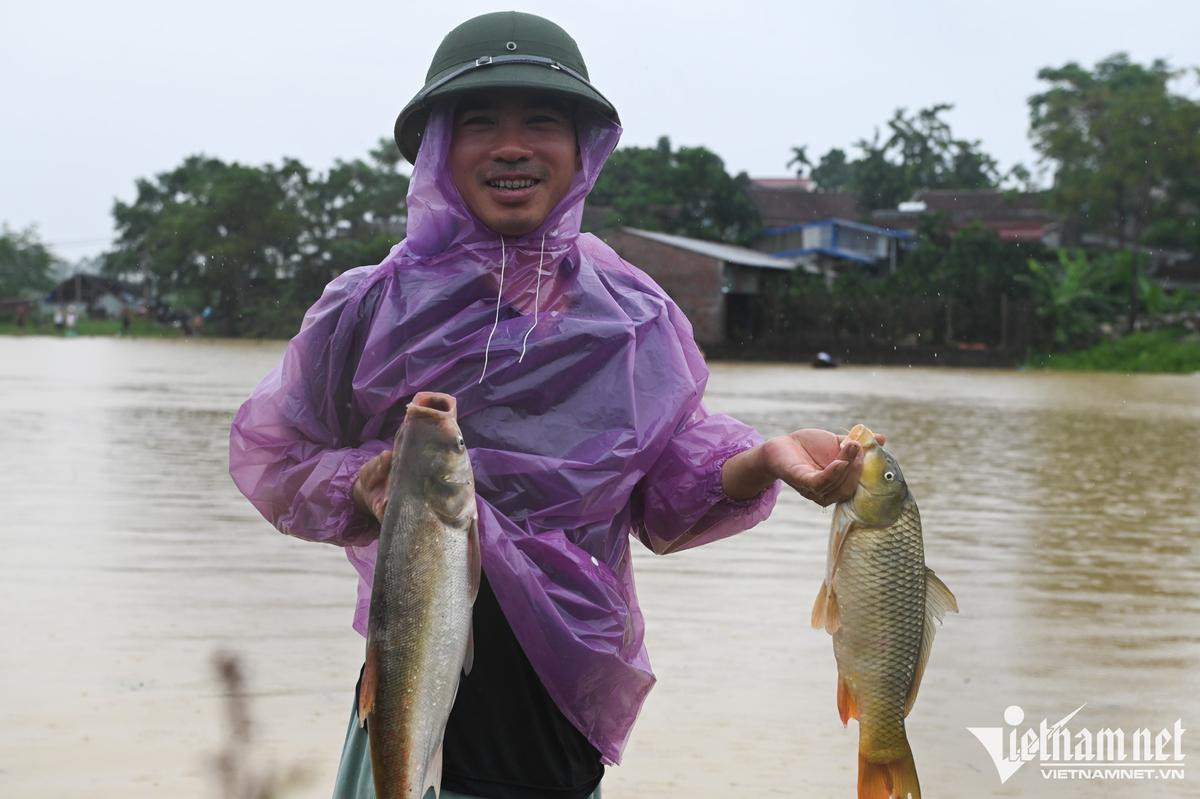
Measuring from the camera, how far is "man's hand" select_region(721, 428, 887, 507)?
6.65 feet

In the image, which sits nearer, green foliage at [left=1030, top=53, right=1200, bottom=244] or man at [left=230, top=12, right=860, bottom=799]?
man at [left=230, top=12, right=860, bottom=799]

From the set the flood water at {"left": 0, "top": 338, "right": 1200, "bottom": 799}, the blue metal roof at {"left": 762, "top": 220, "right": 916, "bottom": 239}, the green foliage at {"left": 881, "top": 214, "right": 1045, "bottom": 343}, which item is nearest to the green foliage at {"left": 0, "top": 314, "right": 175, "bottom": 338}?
the blue metal roof at {"left": 762, "top": 220, "right": 916, "bottom": 239}

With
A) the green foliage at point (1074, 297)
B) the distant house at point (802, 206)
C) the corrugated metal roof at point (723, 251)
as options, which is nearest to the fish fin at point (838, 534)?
the corrugated metal roof at point (723, 251)

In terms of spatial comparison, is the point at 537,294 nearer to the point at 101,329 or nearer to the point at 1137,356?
the point at 1137,356

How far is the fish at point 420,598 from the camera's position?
5.90ft

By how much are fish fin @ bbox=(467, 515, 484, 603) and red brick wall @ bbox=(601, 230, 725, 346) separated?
129 feet

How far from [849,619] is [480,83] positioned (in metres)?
0.92

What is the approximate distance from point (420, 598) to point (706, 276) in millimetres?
40240

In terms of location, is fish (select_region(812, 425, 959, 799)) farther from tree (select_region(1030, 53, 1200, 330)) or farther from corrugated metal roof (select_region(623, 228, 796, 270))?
tree (select_region(1030, 53, 1200, 330))

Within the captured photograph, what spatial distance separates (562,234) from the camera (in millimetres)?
2312

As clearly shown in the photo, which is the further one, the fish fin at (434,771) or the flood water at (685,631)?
the flood water at (685,631)

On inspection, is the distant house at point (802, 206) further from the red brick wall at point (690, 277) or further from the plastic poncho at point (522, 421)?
the plastic poncho at point (522, 421)

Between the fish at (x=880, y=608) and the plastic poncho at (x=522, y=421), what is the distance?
0.28m

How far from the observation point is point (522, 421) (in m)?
2.16
